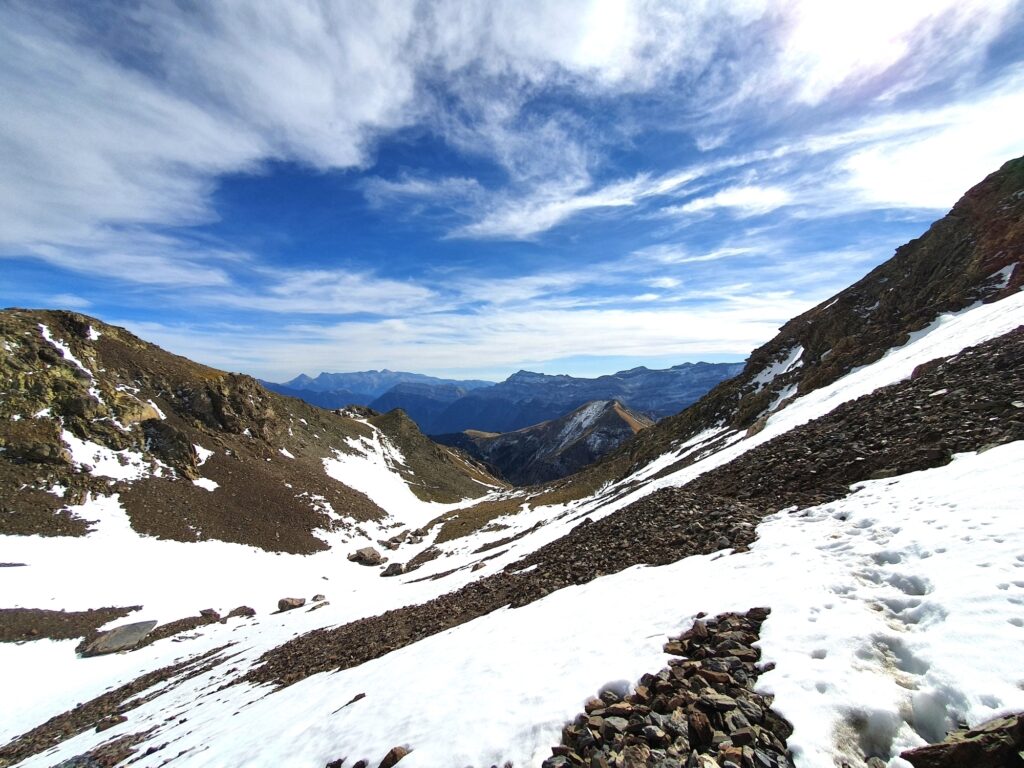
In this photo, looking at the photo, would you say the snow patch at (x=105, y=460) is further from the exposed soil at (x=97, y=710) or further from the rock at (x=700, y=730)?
the rock at (x=700, y=730)

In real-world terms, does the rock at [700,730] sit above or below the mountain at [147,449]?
below

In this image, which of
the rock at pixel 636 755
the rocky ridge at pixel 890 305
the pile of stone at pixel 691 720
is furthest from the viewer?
the rocky ridge at pixel 890 305

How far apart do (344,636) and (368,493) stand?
57.3 metres

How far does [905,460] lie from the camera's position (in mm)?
12656

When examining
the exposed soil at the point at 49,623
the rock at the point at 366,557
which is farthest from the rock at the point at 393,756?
the rock at the point at 366,557

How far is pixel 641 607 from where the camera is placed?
34.4 ft

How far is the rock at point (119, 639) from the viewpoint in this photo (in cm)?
2861

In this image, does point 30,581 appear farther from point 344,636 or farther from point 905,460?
point 905,460

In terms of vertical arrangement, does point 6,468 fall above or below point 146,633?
above

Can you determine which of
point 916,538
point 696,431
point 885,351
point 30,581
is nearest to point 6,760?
point 30,581

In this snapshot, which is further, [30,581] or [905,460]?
[30,581]

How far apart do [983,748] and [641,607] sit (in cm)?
675

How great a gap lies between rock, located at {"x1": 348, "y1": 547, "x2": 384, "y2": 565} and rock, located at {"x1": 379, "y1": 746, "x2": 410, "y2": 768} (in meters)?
49.3

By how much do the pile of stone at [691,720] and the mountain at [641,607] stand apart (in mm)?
39
